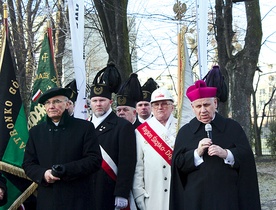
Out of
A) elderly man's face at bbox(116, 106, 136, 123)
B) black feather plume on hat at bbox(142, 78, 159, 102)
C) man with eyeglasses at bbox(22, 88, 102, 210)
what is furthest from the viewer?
black feather plume on hat at bbox(142, 78, 159, 102)

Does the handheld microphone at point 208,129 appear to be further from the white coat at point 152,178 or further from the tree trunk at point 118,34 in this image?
the tree trunk at point 118,34

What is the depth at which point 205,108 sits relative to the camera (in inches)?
186

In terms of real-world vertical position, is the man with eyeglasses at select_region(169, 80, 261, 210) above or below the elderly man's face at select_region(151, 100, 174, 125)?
below

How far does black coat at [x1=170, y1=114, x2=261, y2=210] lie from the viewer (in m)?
4.60

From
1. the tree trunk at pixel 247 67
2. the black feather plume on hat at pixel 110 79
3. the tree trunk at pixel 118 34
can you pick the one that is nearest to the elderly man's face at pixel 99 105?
the black feather plume on hat at pixel 110 79

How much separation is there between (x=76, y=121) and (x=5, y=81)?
4.66ft

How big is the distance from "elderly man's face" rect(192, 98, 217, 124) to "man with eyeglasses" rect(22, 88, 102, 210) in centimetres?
105

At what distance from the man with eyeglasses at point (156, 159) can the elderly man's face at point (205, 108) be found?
107 centimetres

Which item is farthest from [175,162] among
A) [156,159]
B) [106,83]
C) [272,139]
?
[272,139]

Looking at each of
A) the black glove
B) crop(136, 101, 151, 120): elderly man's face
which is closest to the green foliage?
crop(136, 101, 151, 120): elderly man's face

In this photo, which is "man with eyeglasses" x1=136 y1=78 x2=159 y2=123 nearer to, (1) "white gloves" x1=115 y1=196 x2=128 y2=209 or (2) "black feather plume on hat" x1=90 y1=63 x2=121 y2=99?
(2) "black feather plume on hat" x1=90 y1=63 x2=121 y2=99

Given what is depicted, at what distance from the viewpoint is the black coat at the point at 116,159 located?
5.58 m

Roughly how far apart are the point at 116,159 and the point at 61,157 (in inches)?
43.2

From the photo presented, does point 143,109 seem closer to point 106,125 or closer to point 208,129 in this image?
point 106,125
